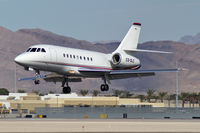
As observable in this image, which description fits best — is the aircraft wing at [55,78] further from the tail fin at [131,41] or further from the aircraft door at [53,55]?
the tail fin at [131,41]

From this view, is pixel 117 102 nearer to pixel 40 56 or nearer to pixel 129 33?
pixel 129 33

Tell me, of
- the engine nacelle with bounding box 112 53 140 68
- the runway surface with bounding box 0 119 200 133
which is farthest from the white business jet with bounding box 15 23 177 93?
the runway surface with bounding box 0 119 200 133

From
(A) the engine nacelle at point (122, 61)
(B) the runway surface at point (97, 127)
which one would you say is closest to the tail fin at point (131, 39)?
(A) the engine nacelle at point (122, 61)

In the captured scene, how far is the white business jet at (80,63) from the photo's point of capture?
54781 mm

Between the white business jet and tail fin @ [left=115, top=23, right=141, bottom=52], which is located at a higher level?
tail fin @ [left=115, top=23, right=141, bottom=52]

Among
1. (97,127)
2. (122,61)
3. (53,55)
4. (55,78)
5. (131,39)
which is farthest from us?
(131,39)

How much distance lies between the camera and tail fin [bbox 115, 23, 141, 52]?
66.1 meters

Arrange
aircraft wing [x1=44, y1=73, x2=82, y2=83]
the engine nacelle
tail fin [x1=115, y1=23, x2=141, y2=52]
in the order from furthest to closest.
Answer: tail fin [x1=115, y1=23, x2=141, y2=52] < the engine nacelle < aircraft wing [x1=44, y1=73, x2=82, y2=83]

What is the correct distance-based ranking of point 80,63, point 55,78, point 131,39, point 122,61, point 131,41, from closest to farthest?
point 80,63 < point 55,78 < point 122,61 < point 131,41 < point 131,39

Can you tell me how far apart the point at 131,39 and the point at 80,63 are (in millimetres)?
11522

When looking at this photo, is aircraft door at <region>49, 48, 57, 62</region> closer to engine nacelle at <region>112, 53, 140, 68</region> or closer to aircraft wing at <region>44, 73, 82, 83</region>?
aircraft wing at <region>44, 73, 82, 83</region>

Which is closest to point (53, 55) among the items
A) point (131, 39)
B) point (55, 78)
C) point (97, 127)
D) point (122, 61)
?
point (55, 78)

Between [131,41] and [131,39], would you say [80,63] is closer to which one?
[131,41]

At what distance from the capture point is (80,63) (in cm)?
5825
